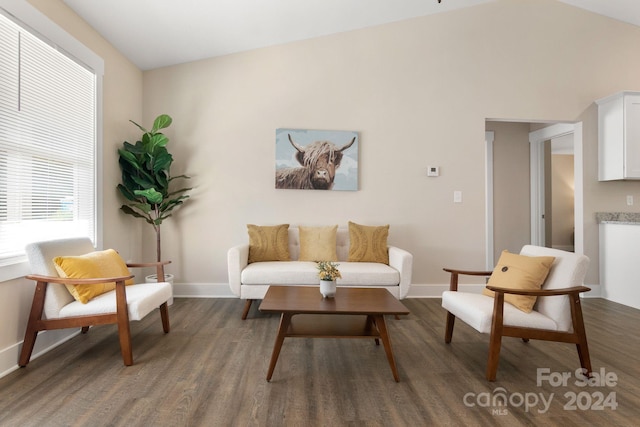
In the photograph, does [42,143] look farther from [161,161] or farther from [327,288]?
[327,288]

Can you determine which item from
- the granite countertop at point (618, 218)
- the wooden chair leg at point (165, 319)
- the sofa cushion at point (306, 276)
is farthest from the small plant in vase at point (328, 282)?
the granite countertop at point (618, 218)

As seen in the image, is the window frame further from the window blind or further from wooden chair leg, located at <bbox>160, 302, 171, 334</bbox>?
wooden chair leg, located at <bbox>160, 302, 171, 334</bbox>

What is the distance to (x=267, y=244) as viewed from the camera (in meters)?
3.70

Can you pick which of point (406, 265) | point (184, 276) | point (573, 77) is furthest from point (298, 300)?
point (573, 77)

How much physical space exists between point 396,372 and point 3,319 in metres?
2.61

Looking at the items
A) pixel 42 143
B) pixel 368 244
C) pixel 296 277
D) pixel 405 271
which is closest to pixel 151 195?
pixel 42 143

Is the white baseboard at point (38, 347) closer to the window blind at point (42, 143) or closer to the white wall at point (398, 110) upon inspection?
the window blind at point (42, 143)

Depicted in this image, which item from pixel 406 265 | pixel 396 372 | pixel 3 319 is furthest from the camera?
pixel 406 265

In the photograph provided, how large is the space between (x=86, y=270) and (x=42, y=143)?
109cm

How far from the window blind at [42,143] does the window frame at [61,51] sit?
0.13 ft

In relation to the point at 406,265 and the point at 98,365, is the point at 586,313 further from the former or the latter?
the point at 98,365

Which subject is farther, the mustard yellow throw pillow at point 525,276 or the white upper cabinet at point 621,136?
the white upper cabinet at point 621,136

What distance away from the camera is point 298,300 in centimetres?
235

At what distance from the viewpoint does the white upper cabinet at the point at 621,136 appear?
3.92 m
